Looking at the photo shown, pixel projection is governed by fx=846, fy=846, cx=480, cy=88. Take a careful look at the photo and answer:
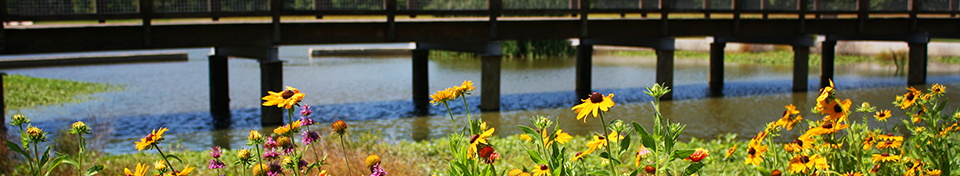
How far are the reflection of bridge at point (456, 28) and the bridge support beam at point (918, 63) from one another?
25 mm

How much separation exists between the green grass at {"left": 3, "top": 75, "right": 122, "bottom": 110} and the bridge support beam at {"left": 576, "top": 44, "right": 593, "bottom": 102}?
1067cm

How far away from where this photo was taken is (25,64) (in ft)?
101

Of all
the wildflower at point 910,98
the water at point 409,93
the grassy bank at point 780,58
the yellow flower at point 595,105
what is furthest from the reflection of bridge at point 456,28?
the yellow flower at point 595,105

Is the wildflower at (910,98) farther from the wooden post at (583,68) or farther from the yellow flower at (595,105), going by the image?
the wooden post at (583,68)

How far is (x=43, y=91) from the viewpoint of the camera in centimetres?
1816

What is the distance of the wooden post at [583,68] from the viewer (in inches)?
745

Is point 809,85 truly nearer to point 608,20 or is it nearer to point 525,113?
point 608,20

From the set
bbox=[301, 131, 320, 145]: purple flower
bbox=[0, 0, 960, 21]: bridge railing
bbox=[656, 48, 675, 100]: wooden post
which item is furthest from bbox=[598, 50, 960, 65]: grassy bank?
bbox=[301, 131, 320, 145]: purple flower

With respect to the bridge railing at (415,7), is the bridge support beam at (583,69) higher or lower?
lower

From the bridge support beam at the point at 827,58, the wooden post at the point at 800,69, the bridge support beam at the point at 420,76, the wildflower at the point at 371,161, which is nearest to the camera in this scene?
the wildflower at the point at 371,161

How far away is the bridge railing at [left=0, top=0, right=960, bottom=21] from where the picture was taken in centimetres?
1148

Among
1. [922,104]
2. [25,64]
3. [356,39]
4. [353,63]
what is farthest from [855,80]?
[25,64]

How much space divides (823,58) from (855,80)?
2045 millimetres

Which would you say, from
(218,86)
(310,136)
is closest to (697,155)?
(310,136)
